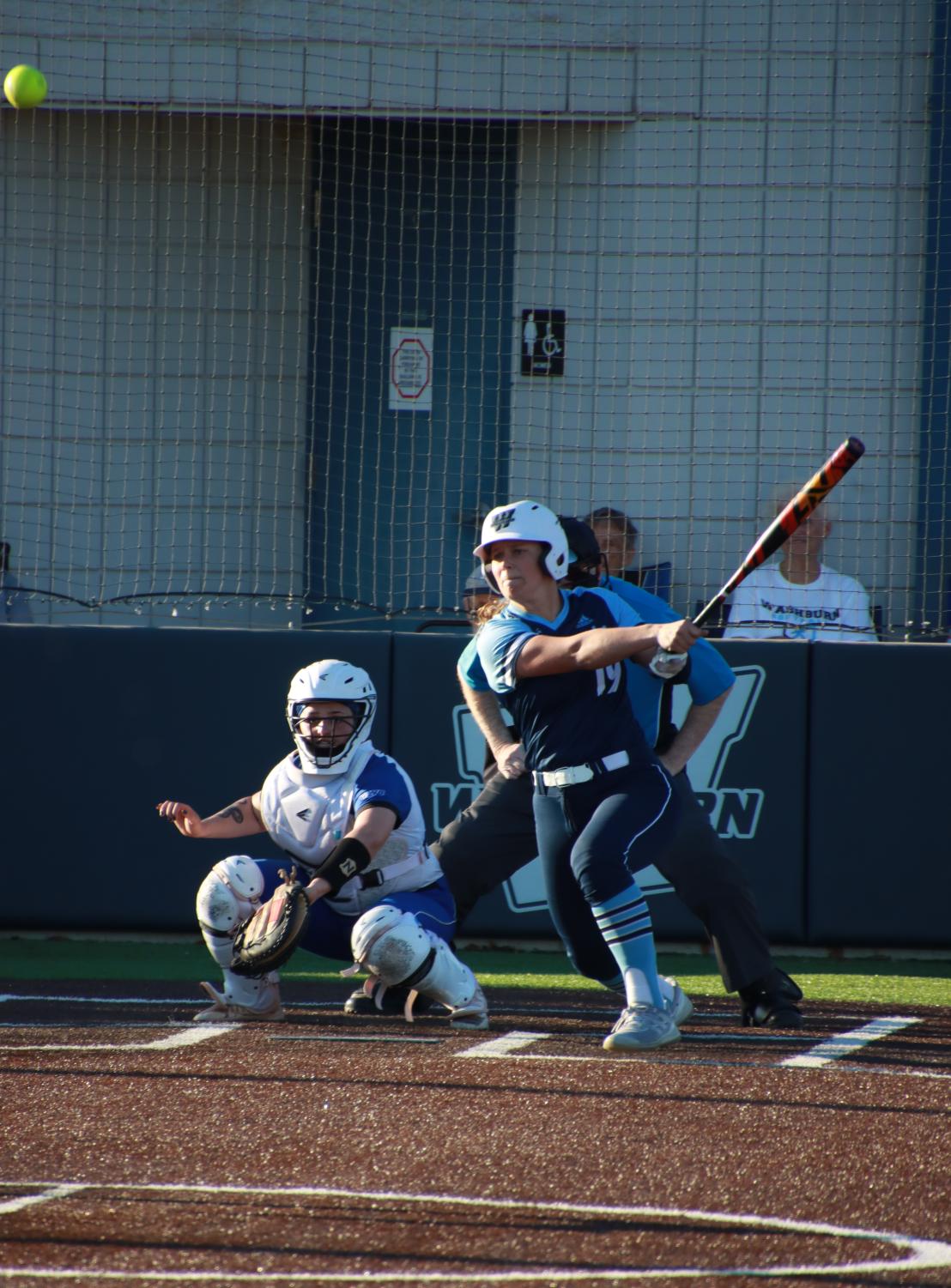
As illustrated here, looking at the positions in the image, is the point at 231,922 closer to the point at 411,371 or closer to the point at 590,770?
the point at 590,770

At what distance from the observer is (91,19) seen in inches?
406

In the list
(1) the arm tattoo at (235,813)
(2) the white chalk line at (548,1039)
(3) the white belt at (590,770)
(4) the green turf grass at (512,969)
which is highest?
(3) the white belt at (590,770)

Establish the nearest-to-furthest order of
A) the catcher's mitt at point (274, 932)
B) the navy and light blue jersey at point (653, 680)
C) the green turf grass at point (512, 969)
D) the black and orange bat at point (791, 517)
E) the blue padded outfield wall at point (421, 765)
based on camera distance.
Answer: the black and orange bat at point (791, 517) < the catcher's mitt at point (274, 932) < the navy and light blue jersey at point (653, 680) < the green turf grass at point (512, 969) < the blue padded outfield wall at point (421, 765)

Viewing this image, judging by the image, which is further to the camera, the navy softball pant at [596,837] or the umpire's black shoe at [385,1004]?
the umpire's black shoe at [385,1004]

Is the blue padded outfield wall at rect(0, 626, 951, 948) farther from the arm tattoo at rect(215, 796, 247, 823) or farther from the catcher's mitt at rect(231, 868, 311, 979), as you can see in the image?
the catcher's mitt at rect(231, 868, 311, 979)

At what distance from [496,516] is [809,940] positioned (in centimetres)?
344

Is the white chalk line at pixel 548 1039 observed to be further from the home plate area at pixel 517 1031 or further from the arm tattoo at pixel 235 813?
the arm tattoo at pixel 235 813

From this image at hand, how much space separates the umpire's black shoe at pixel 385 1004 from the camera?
591 centimetres

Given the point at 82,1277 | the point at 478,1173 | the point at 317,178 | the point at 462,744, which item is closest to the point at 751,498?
the point at 462,744

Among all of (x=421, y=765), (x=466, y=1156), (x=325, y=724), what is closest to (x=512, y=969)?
(x=421, y=765)

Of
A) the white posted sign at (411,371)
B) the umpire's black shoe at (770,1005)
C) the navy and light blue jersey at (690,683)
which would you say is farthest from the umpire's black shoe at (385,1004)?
the white posted sign at (411,371)

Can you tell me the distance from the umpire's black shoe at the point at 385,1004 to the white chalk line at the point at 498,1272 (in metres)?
2.57

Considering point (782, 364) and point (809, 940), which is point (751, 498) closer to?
point (782, 364)

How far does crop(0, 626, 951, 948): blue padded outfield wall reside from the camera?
777 cm
